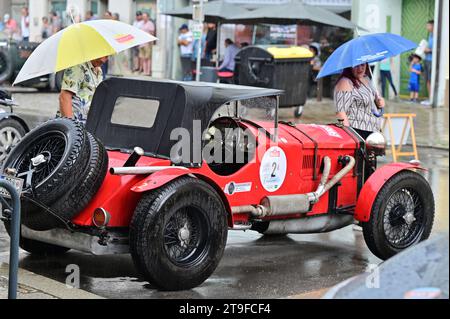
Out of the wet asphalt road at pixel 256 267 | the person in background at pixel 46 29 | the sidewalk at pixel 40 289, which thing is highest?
the person in background at pixel 46 29

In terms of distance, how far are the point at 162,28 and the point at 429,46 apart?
9019mm

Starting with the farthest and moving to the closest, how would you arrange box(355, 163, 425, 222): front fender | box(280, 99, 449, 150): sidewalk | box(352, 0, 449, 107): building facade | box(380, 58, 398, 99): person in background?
1. box(352, 0, 449, 107): building facade
2. box(380, 58, 398, 99): person in background
3. box(280, 99, 449, 150): sidewalk
4. box(355, 163, 425, 222): front fender

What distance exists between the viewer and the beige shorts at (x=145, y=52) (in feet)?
98.7

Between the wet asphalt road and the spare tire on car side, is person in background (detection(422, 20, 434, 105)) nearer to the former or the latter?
the wet asphalt road

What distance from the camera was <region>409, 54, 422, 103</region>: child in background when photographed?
23781 mm

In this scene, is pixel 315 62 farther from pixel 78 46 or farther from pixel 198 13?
pixel 78 46

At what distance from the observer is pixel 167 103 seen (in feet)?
24.5

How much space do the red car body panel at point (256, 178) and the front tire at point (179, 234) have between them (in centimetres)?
13

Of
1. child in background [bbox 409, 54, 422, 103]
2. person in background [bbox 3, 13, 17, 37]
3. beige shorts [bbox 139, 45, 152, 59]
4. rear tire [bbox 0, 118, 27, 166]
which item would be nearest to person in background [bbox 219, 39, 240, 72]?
child in background [bbox 409, 54, 422, 103]

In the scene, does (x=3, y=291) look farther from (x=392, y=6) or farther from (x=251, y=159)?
(x=392, y=6)

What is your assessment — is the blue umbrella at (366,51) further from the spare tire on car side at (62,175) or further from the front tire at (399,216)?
the spare tire on car side at (62,175)

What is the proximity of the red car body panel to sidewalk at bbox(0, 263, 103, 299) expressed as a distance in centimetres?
47

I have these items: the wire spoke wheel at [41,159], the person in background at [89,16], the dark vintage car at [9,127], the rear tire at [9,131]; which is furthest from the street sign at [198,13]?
the wire spoke wheel at [41,159]
